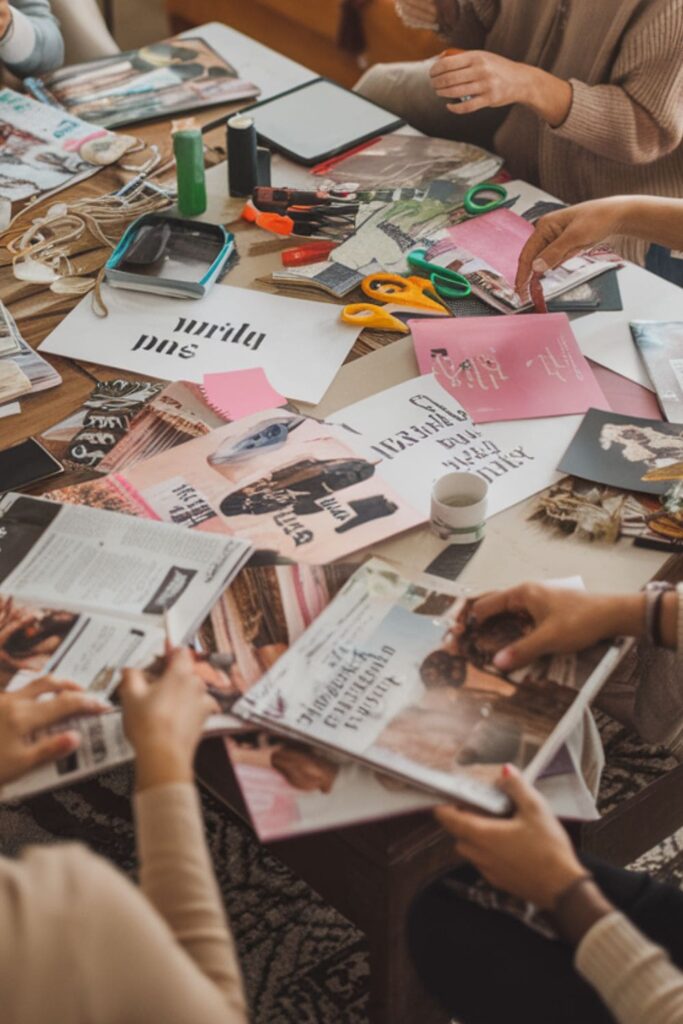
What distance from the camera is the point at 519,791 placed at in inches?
35.8

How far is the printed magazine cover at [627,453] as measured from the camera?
3.98 ft

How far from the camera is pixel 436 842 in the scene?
100cm

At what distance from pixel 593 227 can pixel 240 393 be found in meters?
0.53

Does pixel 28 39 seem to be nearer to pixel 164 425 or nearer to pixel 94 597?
pixel 164 425

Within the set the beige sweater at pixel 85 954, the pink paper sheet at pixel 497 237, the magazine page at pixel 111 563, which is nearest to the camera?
the beige sweater at pixel 85 954

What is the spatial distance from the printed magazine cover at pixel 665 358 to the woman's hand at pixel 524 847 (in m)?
0.58

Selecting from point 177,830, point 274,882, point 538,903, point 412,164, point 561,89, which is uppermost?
point 561,89

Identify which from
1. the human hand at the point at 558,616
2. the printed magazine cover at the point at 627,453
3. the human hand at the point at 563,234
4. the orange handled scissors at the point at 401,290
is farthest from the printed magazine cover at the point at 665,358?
the human hand at the point at 558,616

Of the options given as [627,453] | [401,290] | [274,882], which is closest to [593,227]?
[401,290]

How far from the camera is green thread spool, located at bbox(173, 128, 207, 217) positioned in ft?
5.13

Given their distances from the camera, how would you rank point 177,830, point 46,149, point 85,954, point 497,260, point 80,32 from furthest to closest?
point 80,32 → point 46,149 → point 497,260 → point 177,830 → point 85,954

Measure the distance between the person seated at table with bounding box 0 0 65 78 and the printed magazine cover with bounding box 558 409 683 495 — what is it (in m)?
1.24

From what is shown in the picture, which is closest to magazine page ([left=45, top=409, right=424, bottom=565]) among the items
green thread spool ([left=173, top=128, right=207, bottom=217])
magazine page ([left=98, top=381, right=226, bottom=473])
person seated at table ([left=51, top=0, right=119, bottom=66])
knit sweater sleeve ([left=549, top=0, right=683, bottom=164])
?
magazine page ([left=98, top=381, right=226, bottom=473])

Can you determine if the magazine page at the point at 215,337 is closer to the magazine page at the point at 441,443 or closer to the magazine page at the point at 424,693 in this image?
the magazine page at the point at 441,443
